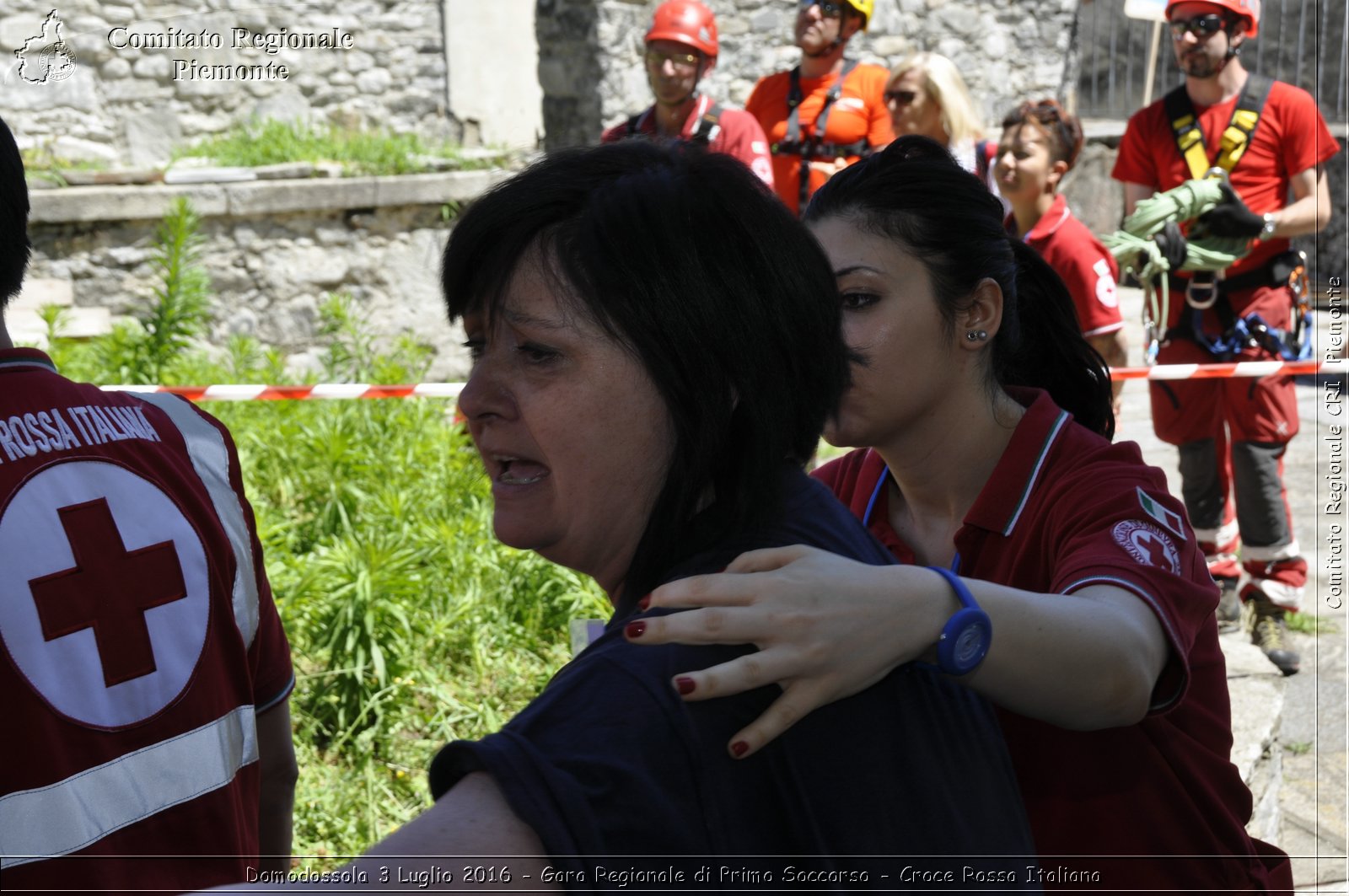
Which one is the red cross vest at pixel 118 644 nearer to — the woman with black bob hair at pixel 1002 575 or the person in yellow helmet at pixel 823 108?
the woman with black bob hair at pixel 1002 575

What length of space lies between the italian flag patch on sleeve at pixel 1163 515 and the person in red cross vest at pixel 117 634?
3.99ft

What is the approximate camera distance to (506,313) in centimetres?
118

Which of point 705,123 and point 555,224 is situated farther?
point 705,123

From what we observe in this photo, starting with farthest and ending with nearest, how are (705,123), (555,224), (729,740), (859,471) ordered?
(705,123) → (859,471) → (555,224) → (729,740)

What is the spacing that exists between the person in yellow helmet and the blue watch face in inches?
178

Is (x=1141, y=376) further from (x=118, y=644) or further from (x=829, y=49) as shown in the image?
(x=118, y=644)

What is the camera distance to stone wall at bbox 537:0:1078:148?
948cm

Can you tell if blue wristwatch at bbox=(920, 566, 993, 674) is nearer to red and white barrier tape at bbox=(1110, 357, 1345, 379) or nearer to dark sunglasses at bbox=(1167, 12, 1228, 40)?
red and white barrier tape at bbox=(1110, 357, 1345, 379)

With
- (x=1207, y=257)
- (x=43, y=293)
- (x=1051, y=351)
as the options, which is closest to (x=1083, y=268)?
(x=1207, y=257)

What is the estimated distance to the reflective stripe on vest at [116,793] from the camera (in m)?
1.43

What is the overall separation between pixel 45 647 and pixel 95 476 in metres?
0.22

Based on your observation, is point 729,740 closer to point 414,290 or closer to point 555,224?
point 555,224

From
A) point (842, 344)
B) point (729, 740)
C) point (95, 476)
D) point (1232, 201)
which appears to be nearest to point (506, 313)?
point (842, 344)

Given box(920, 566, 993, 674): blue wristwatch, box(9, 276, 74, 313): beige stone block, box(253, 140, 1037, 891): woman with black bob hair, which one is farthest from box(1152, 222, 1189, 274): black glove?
box(9, 276, 74, 313): beige stone block
